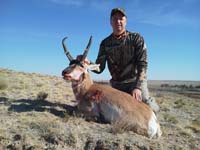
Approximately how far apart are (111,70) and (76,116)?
2034 millimetres

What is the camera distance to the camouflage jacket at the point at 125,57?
8.52 meters

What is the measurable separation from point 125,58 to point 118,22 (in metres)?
0.89

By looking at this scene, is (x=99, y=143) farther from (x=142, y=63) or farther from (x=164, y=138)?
(x=142, y=63)

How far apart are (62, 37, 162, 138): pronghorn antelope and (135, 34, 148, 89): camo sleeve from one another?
0.73 meters

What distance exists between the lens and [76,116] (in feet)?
25.3

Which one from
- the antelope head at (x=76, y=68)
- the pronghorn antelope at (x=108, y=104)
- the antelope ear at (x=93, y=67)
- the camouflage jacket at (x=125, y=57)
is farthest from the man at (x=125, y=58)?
the antelope head at (x=76, y=68)

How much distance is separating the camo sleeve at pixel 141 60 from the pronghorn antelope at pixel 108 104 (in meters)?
0.73

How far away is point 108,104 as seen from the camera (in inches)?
298

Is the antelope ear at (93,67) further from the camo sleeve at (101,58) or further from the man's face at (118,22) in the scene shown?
the man's face at (118,22)


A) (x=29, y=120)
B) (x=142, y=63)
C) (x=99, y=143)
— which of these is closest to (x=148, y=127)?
(x=99, y=143)

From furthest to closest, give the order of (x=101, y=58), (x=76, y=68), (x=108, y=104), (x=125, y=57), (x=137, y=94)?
(x=101, y=58) → (x=125, y=57) → (x=137, y=94) → (x=76, y=68) → (x=108, y=104)

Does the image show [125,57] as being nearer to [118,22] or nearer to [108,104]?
[118,22]

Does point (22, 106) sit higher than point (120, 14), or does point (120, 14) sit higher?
point (120, 14)

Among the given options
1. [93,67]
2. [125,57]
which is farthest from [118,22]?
[93,67]
